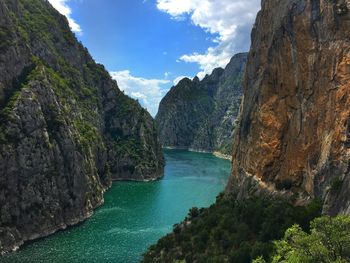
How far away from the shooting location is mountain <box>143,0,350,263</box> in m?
54.2

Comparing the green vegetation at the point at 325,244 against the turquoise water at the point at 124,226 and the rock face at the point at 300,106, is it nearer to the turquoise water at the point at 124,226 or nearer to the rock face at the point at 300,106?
the rock face at the point at 300,106

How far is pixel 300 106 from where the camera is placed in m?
68.8

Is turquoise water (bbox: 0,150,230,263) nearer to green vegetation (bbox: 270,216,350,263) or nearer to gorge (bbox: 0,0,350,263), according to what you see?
gorge (bbox: 0,0,350,263)

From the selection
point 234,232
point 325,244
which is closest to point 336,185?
point 325,244

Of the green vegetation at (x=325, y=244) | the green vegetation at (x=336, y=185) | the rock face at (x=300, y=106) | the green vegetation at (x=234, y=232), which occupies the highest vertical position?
the rock face at (x=300, y=106)

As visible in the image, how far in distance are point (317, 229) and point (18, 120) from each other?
94612mm

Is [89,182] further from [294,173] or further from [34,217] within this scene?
[294,173]

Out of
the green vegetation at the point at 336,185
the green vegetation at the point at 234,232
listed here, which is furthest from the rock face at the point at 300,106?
the green vegetation at the point at 234,232

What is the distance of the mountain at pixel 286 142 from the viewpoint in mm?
54188

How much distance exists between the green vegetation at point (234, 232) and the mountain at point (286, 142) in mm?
141

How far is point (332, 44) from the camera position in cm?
5947

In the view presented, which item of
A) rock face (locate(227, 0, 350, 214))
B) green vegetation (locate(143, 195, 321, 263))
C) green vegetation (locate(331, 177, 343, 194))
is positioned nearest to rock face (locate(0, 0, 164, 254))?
green vegetation (locate(143, 195, 321, 263))

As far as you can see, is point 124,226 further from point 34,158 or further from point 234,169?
point 234,169

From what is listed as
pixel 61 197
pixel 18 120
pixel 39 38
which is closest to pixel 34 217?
pixel 61 197
